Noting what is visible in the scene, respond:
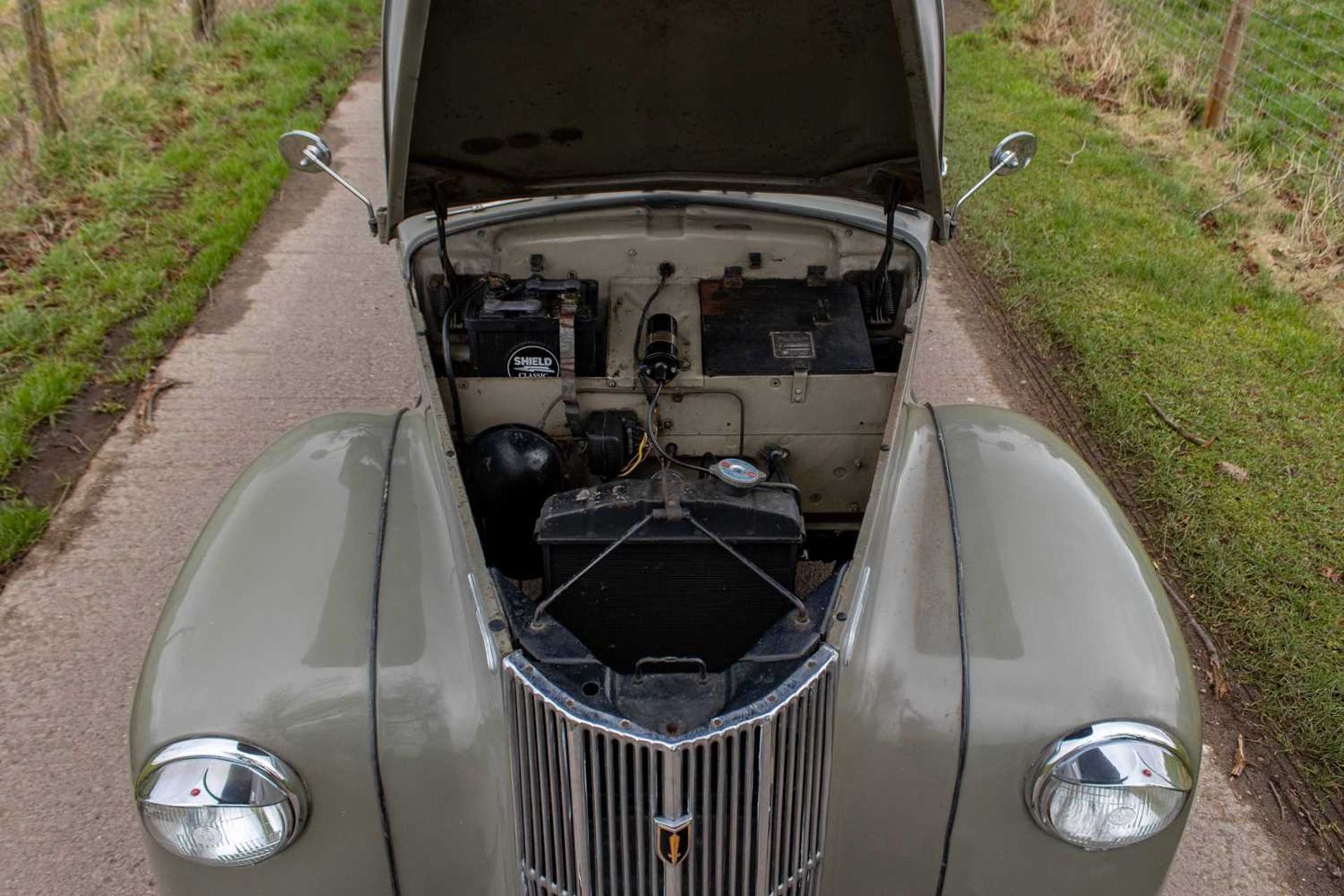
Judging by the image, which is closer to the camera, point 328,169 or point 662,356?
point 662,356

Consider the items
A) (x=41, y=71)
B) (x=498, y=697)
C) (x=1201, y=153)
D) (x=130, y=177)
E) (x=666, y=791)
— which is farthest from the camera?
(x=1201, y=153)

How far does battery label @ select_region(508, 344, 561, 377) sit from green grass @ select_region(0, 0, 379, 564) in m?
2.51

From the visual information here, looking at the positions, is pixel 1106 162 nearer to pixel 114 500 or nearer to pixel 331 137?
pixel 331 137

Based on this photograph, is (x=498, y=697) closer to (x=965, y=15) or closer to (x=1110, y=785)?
(x=1110, y=785)

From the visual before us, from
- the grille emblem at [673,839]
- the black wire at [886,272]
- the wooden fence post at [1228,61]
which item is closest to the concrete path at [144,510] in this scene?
the grille emblem at [673,839]

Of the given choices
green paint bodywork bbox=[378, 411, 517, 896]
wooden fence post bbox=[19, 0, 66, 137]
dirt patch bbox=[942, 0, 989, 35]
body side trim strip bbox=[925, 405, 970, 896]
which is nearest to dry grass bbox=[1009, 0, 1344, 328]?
dirt patch bbox=[942, 0, 989, 35]

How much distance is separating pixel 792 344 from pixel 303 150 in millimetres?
1741

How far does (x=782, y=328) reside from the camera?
3.15 m

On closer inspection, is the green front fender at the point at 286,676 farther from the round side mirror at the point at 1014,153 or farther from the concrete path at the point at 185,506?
the round side mirror at the point at 1014,153

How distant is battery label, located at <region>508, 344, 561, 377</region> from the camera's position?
9.79 ft

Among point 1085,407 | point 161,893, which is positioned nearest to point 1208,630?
point 1085,407

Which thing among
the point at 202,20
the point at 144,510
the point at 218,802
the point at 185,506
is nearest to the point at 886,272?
the point at 218,802

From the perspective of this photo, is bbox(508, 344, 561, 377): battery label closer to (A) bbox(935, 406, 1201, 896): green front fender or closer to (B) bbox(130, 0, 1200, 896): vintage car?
(B) bbox(130, 0, 1200, 896): vintage car

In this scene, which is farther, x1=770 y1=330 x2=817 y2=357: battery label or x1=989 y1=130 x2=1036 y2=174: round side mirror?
x1=989 y1=130 x2=1036 y2=174: round side mirror
